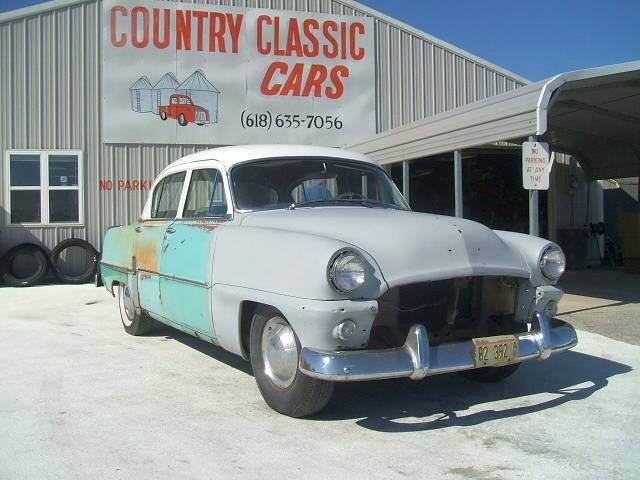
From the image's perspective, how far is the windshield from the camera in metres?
4.99

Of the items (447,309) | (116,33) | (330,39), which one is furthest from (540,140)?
(447,309)

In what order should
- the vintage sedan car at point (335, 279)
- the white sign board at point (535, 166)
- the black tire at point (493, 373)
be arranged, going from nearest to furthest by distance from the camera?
1. the vintage sedan car at point (335, 279)
2. the black tire at point (493, 373)
3. the white sign board at point (535, 166)

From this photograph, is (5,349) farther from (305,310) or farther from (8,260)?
(8,260)

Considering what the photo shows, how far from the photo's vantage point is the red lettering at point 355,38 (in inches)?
585

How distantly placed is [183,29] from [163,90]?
1350 millimetres

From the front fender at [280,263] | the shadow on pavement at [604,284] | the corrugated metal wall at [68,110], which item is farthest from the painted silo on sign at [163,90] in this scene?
the front fender at [280,263]

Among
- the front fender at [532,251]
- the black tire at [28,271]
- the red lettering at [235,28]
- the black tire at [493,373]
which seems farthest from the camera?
the red lettering at [235,28]

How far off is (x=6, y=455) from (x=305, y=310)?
1.83 m

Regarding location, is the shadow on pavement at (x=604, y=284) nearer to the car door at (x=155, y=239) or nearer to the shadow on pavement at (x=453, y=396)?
the shadow on pavement at (x=453, y=396)

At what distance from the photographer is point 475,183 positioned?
1669cm

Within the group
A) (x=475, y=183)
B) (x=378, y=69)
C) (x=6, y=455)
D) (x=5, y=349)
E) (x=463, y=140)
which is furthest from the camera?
(x=475, y=183)

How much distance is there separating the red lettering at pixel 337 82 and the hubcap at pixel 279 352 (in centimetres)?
1118

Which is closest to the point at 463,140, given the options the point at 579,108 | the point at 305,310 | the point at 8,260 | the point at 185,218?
the point at 579,108

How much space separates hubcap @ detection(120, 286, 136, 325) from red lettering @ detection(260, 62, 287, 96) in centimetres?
819
